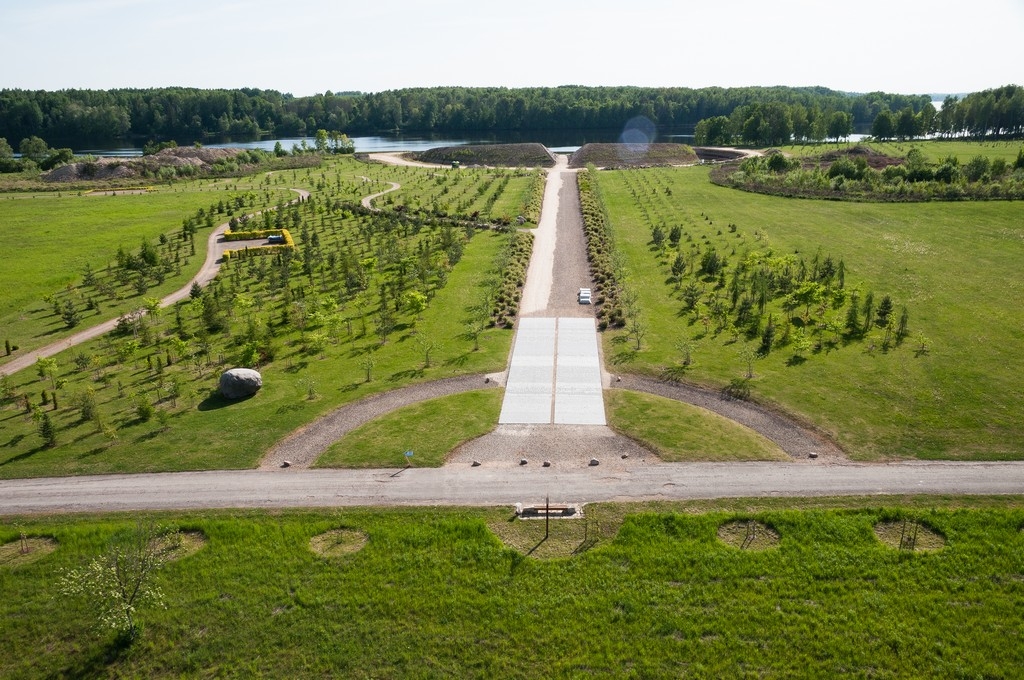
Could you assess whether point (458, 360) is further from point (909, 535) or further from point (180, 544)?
point (909, 535)

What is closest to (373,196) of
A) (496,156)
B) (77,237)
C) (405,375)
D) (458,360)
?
(77,237)

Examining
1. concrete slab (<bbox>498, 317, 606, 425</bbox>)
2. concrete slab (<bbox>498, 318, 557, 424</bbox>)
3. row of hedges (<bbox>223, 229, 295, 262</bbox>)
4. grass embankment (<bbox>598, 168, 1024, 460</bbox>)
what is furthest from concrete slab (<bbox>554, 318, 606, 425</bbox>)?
row of hedges (<bbox>223, 229, 295, 262</bbox>)

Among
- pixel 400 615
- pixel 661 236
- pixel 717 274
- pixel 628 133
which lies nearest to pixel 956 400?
pixel 717 274

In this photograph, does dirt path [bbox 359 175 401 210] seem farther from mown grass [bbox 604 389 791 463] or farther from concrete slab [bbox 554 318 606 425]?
mown grass [bbox 604 389 791 463]

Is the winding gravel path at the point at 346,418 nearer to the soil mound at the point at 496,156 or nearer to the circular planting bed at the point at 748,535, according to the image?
the circular planting bed at the point at 748,535

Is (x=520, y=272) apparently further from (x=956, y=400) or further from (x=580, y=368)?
(x=956, y=400)

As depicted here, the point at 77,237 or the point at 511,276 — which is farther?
the point at 77,237
